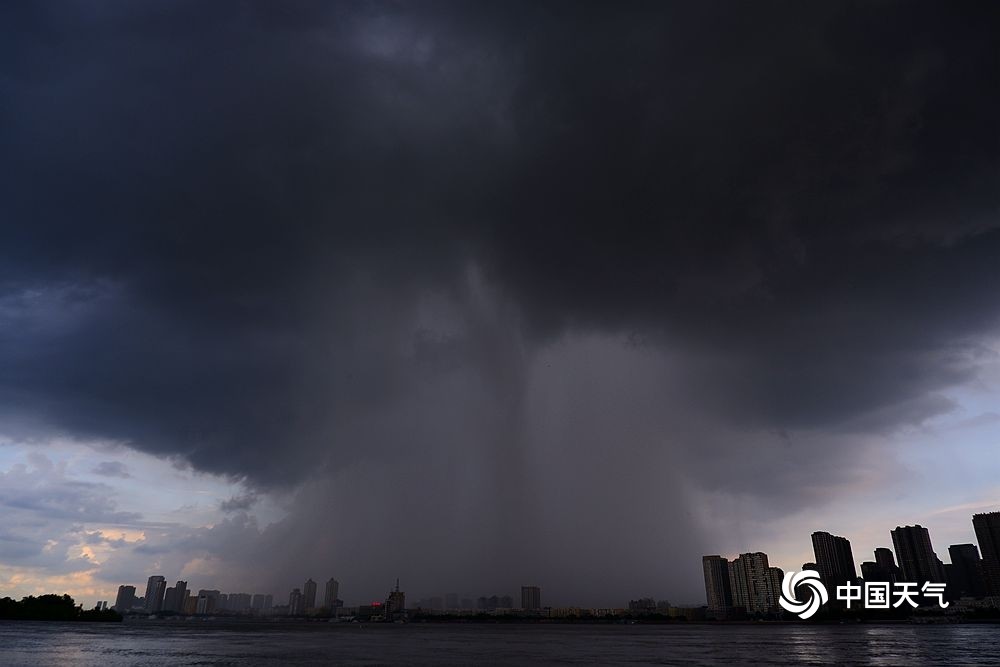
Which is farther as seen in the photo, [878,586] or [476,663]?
[476,663]

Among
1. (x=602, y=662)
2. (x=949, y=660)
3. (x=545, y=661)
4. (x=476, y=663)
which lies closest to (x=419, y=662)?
(x=476, y=663)

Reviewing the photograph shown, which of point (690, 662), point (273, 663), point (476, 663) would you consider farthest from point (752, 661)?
point (273, 663)

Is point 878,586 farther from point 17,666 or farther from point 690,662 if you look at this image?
point 17,666

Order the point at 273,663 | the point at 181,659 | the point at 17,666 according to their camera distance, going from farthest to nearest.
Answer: the point at 181,659 < the point at 273,663 < the point at 17,666

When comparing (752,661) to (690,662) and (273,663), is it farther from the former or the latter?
(273,663)

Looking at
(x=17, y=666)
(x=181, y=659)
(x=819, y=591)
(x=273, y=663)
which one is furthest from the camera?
(x=181, y=659)

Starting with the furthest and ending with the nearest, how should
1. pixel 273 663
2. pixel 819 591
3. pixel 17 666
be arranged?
pixel 273 663 → pixel 17 666 → pixel 819 591

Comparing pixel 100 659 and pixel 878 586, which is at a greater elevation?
pixel 878 586

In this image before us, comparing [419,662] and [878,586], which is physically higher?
[878,586]

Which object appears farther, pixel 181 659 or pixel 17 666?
pixel 181 659
